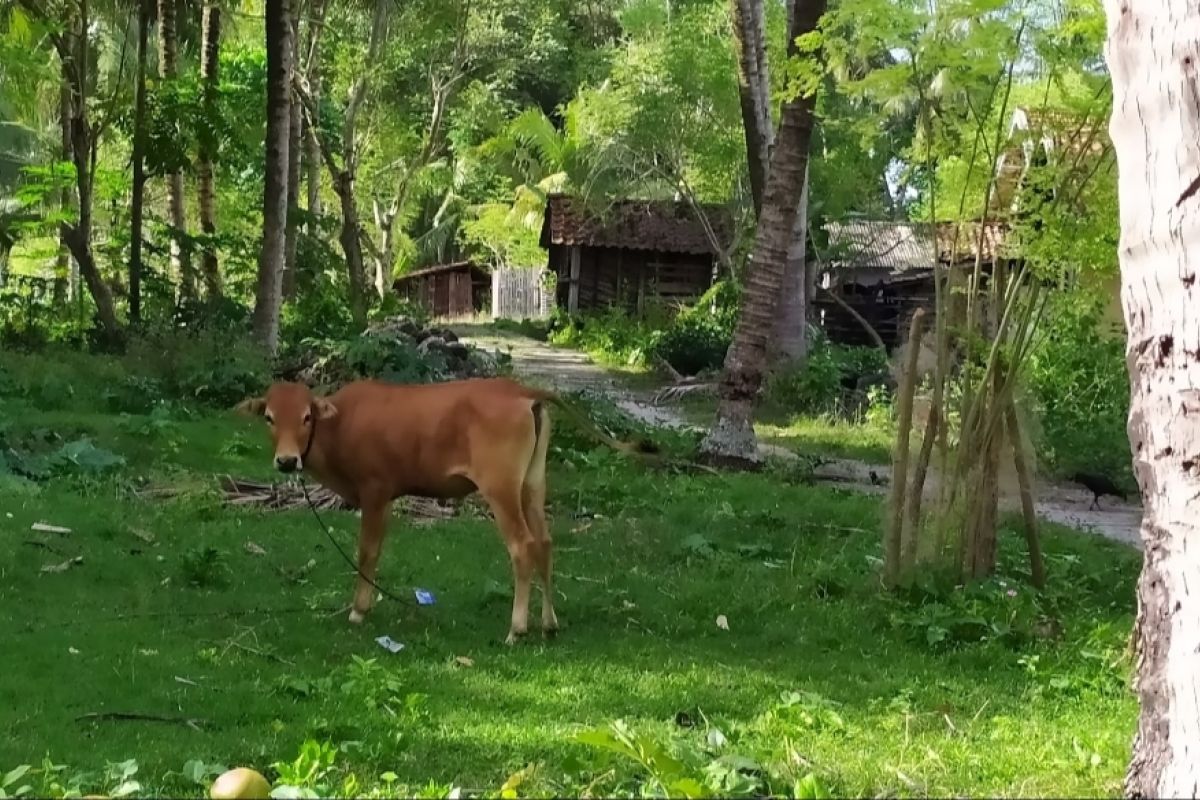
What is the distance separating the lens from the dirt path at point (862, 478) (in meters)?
12.6

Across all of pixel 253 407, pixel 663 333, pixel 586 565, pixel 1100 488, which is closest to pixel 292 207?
pixel 663 333

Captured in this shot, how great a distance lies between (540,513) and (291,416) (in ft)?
4.98

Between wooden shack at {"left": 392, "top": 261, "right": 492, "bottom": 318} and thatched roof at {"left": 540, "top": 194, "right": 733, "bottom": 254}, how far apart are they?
16.0 metres

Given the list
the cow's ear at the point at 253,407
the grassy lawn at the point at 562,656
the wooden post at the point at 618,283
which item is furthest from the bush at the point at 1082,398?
the wooden post at the point at 618,283

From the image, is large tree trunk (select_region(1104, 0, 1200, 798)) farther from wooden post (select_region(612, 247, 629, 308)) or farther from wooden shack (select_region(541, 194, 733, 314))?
wooden post (select_region(612, 247, 629, 308))

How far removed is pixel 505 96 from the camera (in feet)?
168

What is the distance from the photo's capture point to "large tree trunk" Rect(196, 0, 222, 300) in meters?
23.1

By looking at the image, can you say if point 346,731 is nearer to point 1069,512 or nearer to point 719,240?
point 1069,512

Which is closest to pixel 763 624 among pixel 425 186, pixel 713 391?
pixel 713 391

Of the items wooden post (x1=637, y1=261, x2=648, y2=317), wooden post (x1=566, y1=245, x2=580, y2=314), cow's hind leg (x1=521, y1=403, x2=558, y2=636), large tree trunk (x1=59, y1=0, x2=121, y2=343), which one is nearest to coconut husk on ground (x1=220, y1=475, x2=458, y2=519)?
cow's hind leg (x1=521, y1=403, x2=558, y2=636)

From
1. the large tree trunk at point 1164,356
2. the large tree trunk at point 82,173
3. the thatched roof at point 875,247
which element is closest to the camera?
the large tree trunk at point 1164,356

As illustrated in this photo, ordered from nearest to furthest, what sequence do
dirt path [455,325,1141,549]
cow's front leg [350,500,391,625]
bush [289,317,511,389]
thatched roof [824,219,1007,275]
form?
1. cow's front leg [350,500,391,625]
2. dirt path [455,325,1141,549]
3. bush [289,317,511,389]
4. thatched roof [824,219,1007,275]

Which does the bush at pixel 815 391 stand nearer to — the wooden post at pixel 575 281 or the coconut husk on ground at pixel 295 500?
the coconut husk on ground at pixel 295 500

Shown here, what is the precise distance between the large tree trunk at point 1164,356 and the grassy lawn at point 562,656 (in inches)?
37.5
